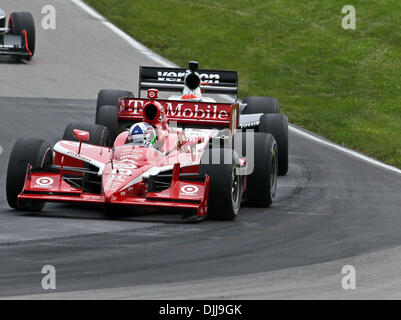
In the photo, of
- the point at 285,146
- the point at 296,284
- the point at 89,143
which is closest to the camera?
the point at 296,284

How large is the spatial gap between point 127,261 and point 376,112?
1626 centimetres

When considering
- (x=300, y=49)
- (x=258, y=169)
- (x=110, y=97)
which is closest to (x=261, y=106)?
(x=110, y=97)

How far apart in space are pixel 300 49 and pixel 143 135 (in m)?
18.3

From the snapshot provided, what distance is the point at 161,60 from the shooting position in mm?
27922

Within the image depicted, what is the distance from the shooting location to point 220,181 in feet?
40.9

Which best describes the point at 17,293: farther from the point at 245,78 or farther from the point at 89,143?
the point at 245,78

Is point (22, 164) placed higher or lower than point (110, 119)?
lower

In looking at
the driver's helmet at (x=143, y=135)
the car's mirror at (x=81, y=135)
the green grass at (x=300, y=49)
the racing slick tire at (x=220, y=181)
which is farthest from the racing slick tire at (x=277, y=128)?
the green grass at (x=300, y=49)

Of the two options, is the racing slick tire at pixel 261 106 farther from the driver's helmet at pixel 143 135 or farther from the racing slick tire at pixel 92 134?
the driver's helmet at pixel 143 135

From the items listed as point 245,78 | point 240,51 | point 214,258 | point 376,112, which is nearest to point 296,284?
point 214,258

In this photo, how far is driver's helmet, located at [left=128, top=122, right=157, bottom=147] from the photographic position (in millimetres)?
13453

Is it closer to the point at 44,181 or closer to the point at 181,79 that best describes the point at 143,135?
the point at 44,181

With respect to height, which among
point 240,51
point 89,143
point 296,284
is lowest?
point 296,284

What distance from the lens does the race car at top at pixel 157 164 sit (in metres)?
12.4
